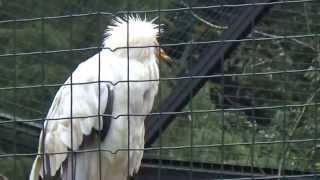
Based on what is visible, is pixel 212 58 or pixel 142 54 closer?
pixel 212 58

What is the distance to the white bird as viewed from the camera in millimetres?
3975

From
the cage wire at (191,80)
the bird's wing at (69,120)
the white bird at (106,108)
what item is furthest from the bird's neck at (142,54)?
the bird's wing at (69,120)

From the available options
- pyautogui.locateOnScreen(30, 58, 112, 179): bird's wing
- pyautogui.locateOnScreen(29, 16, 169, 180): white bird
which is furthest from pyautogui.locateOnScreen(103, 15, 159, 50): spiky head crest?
pyautogui.locateOnScreen(30, 58, 112, 179): bird's wing

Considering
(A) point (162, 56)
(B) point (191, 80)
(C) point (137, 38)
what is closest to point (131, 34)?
(C) point (137, 38)

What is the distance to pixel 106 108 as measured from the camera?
13.2ft

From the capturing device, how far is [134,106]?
4105mm

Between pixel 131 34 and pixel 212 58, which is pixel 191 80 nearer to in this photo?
pixel 212 58

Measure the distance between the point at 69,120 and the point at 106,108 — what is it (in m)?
0.15

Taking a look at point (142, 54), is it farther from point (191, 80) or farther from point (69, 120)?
point (69, 120)

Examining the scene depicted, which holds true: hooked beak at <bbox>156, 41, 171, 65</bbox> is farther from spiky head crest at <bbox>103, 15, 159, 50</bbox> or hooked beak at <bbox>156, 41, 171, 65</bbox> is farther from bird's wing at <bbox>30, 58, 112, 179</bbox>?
bird's wing at <bbox>30, 58, 112, 179</bbox>

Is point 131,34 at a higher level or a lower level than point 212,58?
higher

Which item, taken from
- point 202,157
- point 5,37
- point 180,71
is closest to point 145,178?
point 202,157

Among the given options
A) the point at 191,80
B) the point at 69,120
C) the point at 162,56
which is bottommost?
the point at 69,120

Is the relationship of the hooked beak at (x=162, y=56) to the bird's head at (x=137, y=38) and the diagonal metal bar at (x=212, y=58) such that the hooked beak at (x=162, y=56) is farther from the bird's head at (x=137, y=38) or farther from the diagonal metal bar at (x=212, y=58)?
the diagonal metal bar at (x=212, y=58)
